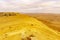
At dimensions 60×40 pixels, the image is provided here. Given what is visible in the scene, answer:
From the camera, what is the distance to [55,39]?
714 cm

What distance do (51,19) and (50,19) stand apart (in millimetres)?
53

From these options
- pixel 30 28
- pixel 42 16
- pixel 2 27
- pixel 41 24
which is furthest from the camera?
pixel 42 16

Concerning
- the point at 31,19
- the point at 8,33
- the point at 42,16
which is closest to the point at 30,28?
the point at 31,19

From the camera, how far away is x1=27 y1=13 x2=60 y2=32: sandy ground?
25.2 ft

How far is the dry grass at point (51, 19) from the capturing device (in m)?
7.69

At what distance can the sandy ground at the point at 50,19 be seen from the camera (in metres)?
7.69

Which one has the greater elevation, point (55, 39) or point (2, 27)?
point (2, 27)

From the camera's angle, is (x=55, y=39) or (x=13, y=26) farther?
(x=55, y=39)

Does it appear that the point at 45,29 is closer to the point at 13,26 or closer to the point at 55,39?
the point at 55,39

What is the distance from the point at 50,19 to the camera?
8062 mm

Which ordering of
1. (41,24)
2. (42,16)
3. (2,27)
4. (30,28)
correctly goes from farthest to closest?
(42,16) → (41,24) → (30,28) → (2,27)

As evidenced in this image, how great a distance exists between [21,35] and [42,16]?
1.78 meters

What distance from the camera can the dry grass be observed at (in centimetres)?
769

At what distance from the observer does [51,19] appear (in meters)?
→ 8.09
